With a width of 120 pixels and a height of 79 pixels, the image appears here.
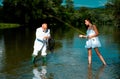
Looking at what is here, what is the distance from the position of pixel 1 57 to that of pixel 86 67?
611 centimetres

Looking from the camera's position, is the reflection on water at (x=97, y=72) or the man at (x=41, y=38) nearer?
the reflection on water at (x=97, y=72)

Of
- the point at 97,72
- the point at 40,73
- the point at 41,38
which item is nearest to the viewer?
the point at 40,73

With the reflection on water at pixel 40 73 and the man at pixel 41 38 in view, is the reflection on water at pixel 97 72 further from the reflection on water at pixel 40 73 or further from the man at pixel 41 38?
the man at pixel 41 38

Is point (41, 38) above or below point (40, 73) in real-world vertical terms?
above

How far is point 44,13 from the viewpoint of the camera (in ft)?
379

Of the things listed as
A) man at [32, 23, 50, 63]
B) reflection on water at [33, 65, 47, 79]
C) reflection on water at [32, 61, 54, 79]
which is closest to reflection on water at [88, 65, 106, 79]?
reflection on water at [32, 61, 54, 79]

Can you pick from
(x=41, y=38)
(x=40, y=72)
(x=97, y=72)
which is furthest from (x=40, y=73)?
(x=41, y=38)

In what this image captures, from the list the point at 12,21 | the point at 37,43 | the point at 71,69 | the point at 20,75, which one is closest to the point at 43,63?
the point at 37,43

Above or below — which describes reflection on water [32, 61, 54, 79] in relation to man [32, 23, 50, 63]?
below

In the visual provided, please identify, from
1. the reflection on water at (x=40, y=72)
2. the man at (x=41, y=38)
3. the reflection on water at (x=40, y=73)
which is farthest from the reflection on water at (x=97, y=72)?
the man at (x=41, y=38)

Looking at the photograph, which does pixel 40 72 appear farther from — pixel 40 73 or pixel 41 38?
pixel 41 38

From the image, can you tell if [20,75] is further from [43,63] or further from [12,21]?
[12,21]

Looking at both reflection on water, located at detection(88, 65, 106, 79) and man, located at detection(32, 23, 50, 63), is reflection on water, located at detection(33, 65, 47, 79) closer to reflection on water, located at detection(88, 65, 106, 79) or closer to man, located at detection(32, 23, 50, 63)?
man, located at detection(32, 23, 50, 63)

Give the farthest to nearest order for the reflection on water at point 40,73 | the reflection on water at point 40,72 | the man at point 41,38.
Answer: the man at point 41,38 < the reflection on water at point 40,72 < the reflection on water at point 40,73
